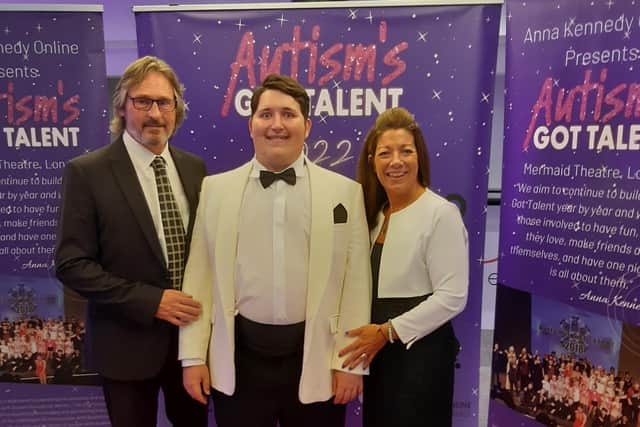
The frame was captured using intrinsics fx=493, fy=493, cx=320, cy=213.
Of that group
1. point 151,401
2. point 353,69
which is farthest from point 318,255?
point 353,69

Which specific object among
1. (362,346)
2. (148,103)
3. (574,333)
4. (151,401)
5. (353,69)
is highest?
(353,69)

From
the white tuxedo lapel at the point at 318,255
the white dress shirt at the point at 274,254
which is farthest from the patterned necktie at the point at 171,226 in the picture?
the white tuxedo lapel at the point at 318,255

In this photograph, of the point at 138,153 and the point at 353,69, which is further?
the point at 353,69

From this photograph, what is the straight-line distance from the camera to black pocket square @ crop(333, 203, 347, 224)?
181 cm

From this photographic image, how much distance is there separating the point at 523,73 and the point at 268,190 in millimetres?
1522

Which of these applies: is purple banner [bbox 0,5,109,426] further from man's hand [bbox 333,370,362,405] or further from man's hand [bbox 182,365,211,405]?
man's hand [bbox 333,370,362,405]

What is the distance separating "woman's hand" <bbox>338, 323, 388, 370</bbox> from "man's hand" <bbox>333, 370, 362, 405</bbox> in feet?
0.13

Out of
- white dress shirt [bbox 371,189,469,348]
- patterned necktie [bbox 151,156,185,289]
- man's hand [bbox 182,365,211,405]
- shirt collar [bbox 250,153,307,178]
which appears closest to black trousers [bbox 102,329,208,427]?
man's hand [bbox 182,365,211,405]

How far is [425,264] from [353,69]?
1167mm

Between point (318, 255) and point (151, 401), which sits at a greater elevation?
point (318, 255)

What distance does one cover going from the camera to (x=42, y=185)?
2783 mm

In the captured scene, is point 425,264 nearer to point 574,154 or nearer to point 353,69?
point 574,154

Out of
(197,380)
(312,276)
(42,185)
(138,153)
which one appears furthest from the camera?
(42,185)

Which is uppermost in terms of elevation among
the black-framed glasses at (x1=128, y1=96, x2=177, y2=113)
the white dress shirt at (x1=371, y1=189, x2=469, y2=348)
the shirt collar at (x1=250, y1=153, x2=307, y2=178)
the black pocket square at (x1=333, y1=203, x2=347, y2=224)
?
the black-framed glasses at (x1=128, y1=96, x2=177, y2=113)
